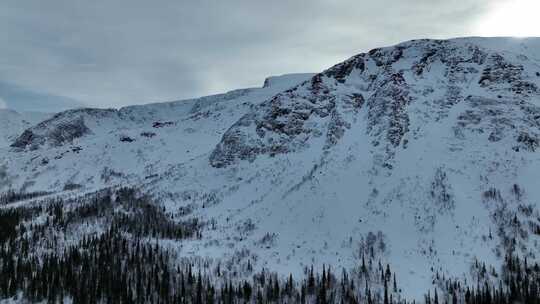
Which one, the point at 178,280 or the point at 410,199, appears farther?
the point at 410,199

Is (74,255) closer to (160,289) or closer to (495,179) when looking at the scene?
(160,289)

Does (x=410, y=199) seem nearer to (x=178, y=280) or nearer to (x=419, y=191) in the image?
(x=419, y=191)

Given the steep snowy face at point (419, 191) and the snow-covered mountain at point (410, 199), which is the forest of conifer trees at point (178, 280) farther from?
the steep snowy face at point (419, 191)

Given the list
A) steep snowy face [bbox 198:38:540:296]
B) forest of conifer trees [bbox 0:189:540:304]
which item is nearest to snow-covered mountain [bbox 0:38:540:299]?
steep snowy face [bbox 198:38:540:296]

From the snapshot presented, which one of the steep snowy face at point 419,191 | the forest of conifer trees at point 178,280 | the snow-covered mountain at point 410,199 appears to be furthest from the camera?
the steep snowy face at point 419,191

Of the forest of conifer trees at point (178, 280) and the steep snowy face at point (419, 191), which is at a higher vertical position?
the steep snowy face at point (419, 191)

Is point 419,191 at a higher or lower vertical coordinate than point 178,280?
higher

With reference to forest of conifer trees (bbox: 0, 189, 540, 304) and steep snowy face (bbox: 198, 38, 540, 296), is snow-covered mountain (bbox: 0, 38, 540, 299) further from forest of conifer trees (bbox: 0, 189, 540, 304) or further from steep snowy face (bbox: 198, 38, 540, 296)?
forest of conifer trees (bbox: 0, 189, 540, 304)

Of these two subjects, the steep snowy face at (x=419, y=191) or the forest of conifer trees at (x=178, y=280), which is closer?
the forest of conifer trees at (x=178, y=280)

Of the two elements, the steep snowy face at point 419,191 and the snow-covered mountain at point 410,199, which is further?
the steep snowy face at point 419,191

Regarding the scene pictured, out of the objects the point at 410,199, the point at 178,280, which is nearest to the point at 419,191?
the point at 410,199

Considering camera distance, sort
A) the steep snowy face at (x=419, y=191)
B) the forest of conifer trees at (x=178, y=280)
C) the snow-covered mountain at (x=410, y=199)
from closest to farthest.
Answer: the forest of conifer trees at (x=178, y=280), the snow-covered mountain at (x=410, y=199), the steep snowy face at (x=419, y=191)

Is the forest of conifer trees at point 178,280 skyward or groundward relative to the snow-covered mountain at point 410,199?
groundward

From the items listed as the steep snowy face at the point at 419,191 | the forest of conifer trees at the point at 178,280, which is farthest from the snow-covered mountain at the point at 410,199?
the forest of conifer trees at the point at 178,280
